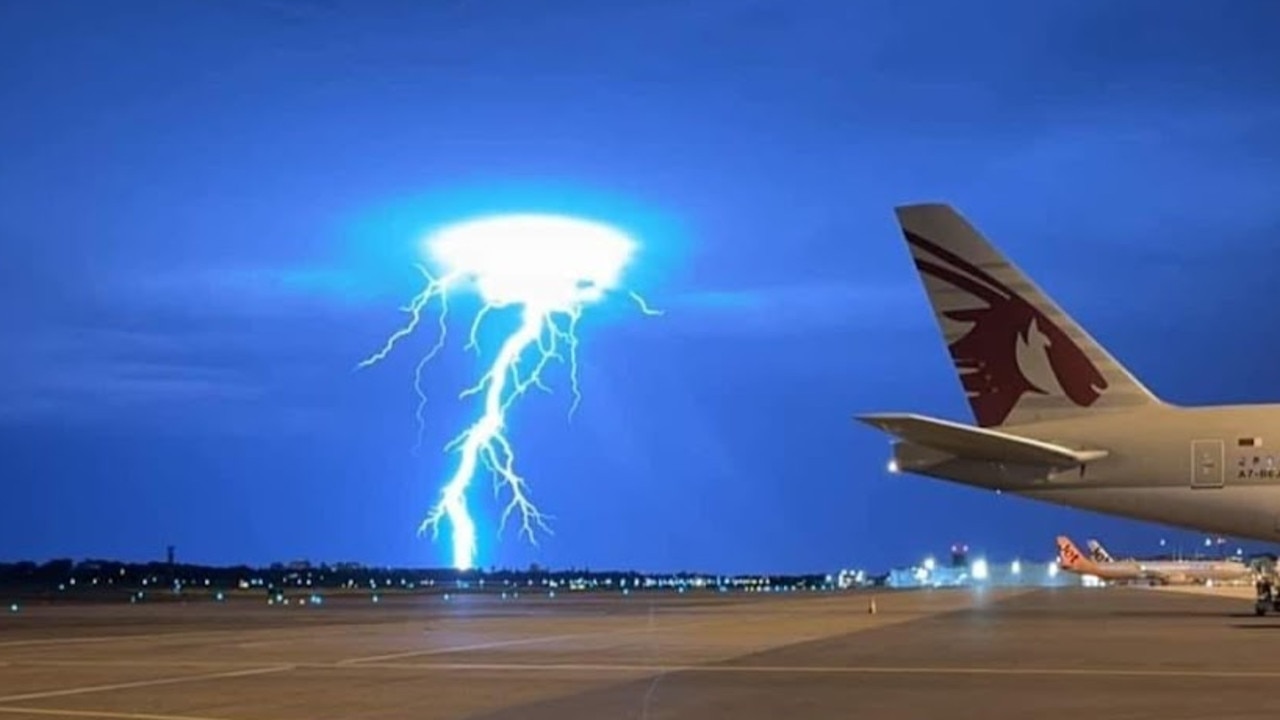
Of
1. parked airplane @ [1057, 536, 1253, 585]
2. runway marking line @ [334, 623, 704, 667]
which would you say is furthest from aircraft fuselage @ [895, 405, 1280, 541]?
parked airplane @ [1057, 536, 1253, 585]

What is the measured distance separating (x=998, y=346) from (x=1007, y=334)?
371 mm

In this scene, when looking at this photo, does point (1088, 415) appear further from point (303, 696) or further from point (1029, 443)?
point (303, 696)

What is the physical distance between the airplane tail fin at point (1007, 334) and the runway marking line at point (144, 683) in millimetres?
21543

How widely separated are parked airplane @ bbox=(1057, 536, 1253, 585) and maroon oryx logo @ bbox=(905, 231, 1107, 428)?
99.5m

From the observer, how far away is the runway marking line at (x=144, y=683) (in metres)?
21.5

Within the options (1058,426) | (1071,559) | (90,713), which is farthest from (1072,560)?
(90,713)

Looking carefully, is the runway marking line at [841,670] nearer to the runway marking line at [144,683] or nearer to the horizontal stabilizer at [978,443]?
the runway marking line at [144,683]

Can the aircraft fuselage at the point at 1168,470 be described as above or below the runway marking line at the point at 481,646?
above

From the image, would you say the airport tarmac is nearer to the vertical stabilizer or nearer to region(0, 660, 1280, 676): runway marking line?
region(0, 660, 1280, 676): runway marking line

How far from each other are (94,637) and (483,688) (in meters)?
19.2

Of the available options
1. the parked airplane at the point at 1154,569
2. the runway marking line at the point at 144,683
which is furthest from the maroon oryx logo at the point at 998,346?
the parked airplane at the point at 1154,569

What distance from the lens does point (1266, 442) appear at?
40.4 m

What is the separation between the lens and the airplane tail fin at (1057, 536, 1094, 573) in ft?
454

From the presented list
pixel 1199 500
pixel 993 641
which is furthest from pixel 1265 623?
pixel 993 641
